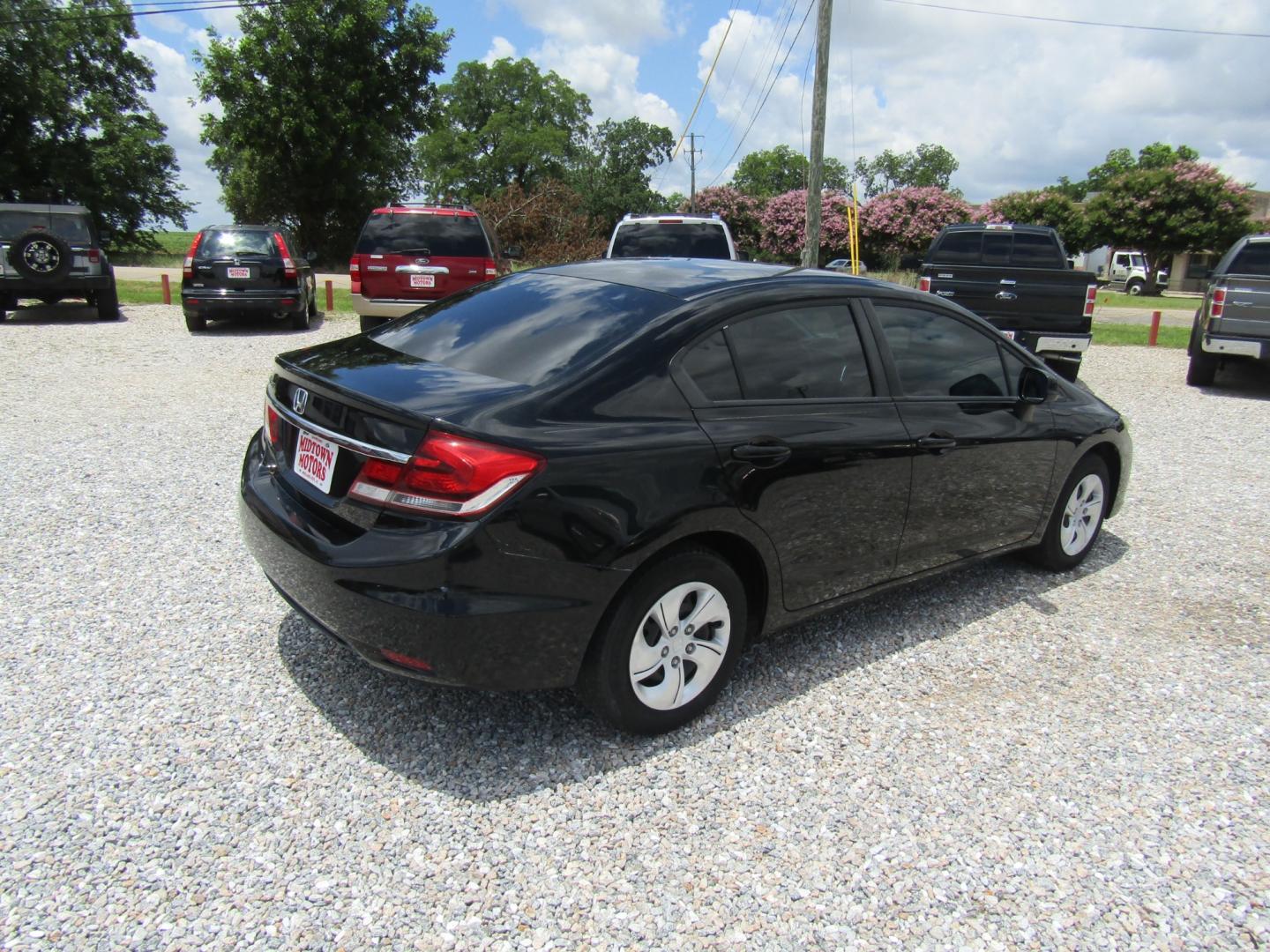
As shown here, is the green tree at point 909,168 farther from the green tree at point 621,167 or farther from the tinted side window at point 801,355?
the tinted side window at point 801,355

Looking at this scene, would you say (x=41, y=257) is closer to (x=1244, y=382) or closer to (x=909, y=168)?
(x=1244, y=382)

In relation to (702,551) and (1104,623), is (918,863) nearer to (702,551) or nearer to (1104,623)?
(702,551)

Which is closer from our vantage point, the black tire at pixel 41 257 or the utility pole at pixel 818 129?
the black tire at pixel 41 257

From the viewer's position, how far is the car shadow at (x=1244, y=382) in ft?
37.0

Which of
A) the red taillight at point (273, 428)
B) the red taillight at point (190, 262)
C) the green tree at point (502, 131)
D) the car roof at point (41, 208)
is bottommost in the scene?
the red taillight at point (273, 428)

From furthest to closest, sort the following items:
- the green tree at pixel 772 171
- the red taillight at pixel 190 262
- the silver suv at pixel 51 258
→ 1. the green tree at pixel 772 171
2. the silver suv at pixel 51 258
3. the red taillight at pixel 190 262

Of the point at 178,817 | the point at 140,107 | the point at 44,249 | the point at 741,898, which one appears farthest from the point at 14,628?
the point at 140,107

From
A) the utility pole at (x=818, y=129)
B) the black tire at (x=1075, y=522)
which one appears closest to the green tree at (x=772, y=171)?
the utility pole at (x=818, y=129)

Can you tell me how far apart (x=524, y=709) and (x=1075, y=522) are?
3.24 m

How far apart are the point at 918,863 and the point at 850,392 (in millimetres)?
1752

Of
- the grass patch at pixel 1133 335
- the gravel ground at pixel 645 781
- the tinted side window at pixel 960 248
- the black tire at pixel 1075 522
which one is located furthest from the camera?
the grass patch at pixel 1133 335

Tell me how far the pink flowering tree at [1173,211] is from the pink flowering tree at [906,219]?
29.9 feet

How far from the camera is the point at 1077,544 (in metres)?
4.86

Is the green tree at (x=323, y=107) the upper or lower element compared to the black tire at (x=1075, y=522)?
upper
